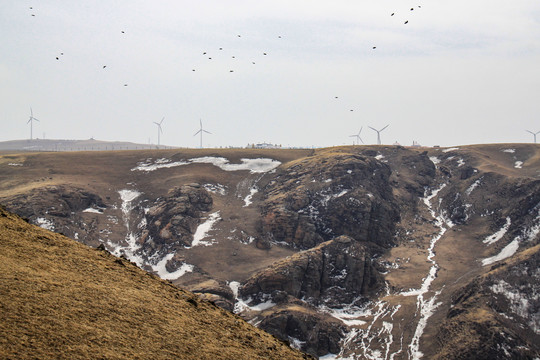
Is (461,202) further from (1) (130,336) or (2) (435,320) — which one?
(1) (130,336)

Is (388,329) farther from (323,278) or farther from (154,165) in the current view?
(154,165)

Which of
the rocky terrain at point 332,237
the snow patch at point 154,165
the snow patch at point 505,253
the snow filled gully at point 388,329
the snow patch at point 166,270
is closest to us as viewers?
the snow filled gully at point 388,329

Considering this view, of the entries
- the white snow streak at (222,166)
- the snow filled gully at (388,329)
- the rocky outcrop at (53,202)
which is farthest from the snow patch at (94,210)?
the snow filled gully at (388,329)

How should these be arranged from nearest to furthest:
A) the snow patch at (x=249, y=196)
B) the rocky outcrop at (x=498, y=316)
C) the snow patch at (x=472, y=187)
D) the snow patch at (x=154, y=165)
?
the rocky outcrop at (x=498, y=316), the snow patch at (x=249, y=196), the snow patch at (x=472, y=187), the snow patch at (x=154, y=165)

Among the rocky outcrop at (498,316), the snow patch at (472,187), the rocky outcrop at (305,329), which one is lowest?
the rocky outcrop at (305,329)

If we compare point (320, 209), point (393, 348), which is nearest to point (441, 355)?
point (393, 348)

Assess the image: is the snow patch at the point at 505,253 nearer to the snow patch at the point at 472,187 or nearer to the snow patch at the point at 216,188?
the snow patch at the point at 472,187

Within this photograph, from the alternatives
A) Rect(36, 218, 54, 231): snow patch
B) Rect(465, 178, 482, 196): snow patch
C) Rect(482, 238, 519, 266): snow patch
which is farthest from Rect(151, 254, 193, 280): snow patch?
Rect(465, 178, 482, 196): snow patch
